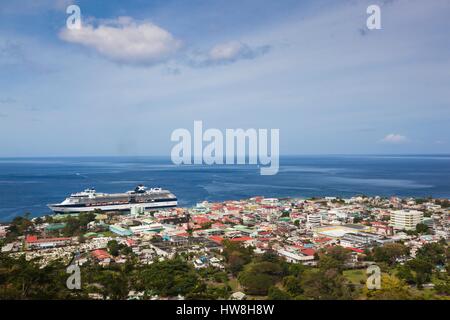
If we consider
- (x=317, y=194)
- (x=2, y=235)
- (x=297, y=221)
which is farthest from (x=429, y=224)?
(x=2, y=235)

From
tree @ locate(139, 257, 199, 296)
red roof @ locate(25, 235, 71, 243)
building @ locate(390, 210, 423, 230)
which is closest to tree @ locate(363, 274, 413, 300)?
tree @ locate(139, 257, 199, 296)

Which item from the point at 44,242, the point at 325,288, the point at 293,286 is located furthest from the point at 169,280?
the point at 44,242

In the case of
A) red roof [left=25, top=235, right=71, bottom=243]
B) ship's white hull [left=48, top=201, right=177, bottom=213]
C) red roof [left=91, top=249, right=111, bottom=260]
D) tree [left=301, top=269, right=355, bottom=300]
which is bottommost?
ship's white hull [left=48, top=201, right=177, bottom=213]

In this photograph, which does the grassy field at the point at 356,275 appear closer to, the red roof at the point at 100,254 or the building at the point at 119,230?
the red roof at the point at 100,254

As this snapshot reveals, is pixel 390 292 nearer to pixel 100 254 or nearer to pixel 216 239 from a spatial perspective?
pixel 216 239

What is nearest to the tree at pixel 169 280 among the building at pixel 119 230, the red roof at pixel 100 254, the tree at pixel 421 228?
the red roof at pixel 100 254

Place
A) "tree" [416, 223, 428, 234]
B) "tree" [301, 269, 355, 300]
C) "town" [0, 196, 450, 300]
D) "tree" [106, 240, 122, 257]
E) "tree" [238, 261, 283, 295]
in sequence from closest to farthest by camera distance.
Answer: "tree" [301, 269, 355, 300]
"town" [0, 196, 450, 300]
"tree" [238, 261, 283, 295]
"tree" [106, 240, 122, 257]
"tree" [416, 223, 428, 234]

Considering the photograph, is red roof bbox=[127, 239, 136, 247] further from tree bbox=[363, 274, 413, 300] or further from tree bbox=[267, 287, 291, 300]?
tree bbox=[363, 274, 413, 300]
